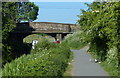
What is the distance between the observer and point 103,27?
14.8 metres

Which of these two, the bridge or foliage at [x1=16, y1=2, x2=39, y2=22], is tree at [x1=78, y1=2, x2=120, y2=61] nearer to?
the bridge

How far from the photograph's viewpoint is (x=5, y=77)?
815 centimetres

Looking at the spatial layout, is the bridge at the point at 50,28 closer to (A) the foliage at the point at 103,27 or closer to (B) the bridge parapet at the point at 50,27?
(B) the bridge parapet at the point at 50,27

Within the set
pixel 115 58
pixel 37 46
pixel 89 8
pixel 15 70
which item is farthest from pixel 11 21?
pixel 15 70

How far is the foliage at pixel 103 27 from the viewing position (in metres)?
11.2

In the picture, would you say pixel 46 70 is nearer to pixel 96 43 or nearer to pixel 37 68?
pixel 37 68

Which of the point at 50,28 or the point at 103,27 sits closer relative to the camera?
the point at 103,27

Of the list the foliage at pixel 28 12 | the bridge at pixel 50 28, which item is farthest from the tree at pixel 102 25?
the foliage at pixel 28 12

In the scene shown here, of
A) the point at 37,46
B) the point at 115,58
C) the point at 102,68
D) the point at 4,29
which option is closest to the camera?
the point at 115,58

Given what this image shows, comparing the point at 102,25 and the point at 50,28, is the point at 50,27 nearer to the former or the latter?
the point at 50,28

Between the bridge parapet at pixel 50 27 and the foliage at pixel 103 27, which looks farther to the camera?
the bridge parapet at pixel 50 27

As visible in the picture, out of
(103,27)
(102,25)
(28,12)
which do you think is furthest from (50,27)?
(102,25)

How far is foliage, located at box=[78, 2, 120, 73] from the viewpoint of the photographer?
11.2m

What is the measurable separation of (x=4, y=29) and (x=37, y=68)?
1958 cm
